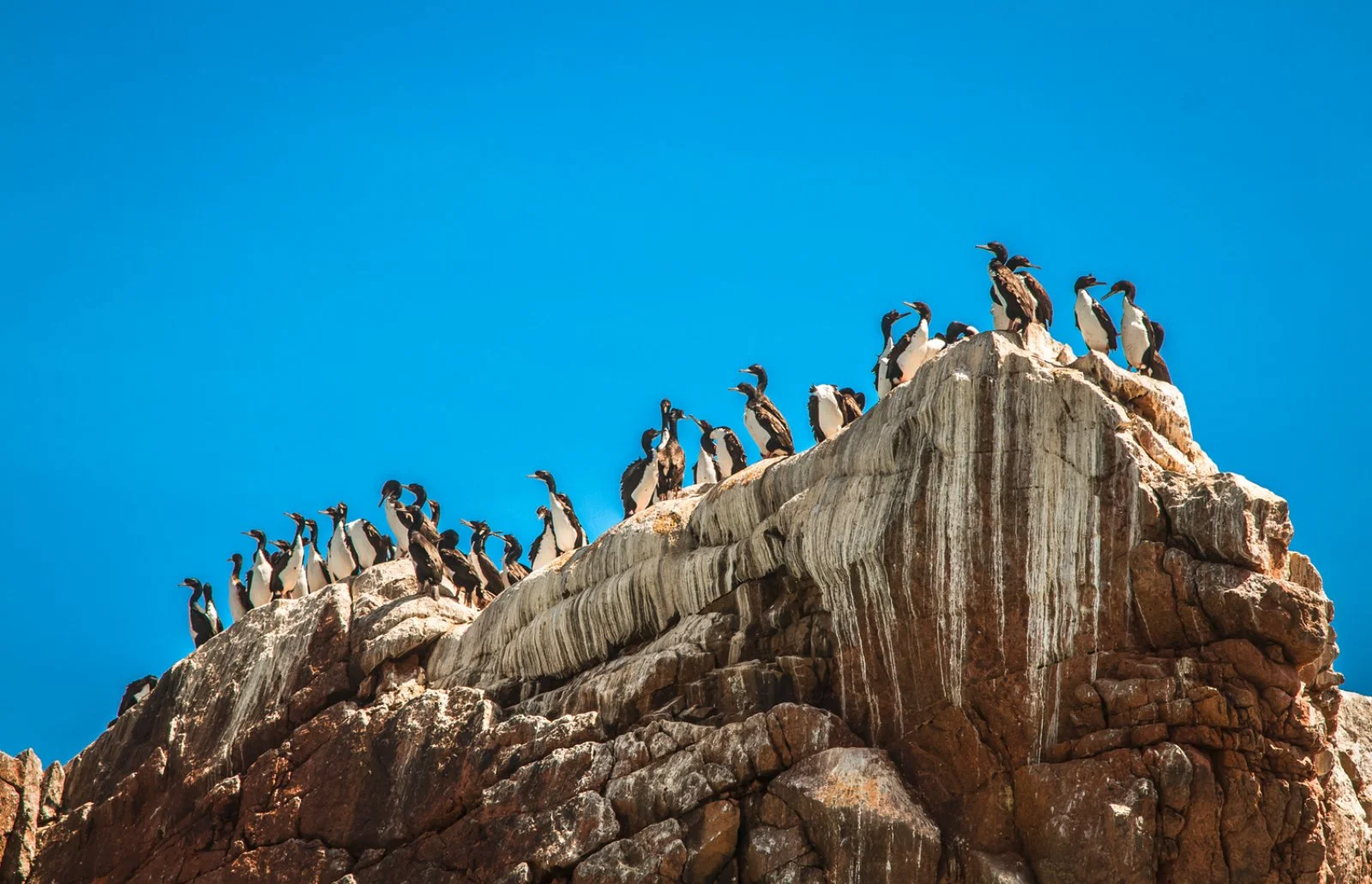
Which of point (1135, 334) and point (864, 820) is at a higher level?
point (1135, 334)

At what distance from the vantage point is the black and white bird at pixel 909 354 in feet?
75.2

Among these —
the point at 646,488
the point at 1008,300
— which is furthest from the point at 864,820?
the point at 646,488

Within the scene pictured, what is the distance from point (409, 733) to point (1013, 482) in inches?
318

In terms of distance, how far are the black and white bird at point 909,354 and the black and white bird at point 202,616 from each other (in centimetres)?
1187

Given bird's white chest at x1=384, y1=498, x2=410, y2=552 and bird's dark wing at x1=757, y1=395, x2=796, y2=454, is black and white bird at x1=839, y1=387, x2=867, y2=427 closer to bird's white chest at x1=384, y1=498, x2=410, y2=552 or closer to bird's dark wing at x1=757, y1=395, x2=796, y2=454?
bird's dark wing at x1=757, y1=395, x2=796, y2=454

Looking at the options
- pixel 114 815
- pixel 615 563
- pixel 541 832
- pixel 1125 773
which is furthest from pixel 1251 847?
pixel 114 815

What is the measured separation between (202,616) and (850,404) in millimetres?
12492

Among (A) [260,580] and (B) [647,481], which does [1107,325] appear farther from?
(A) [260,580]

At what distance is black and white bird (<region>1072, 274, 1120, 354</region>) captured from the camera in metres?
20.8

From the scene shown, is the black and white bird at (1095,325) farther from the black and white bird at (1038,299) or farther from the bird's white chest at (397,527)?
the bird's white chest at (397,527)

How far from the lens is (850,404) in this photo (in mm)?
23234

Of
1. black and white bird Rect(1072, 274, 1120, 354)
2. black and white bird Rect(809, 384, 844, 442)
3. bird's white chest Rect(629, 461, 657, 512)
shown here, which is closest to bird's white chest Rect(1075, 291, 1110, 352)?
black and white bird Rect(1072, 274, 1120, 354)

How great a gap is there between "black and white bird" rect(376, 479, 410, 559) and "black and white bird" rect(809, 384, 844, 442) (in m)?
7.71

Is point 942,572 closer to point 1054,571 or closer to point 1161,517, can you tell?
point 1054,571
